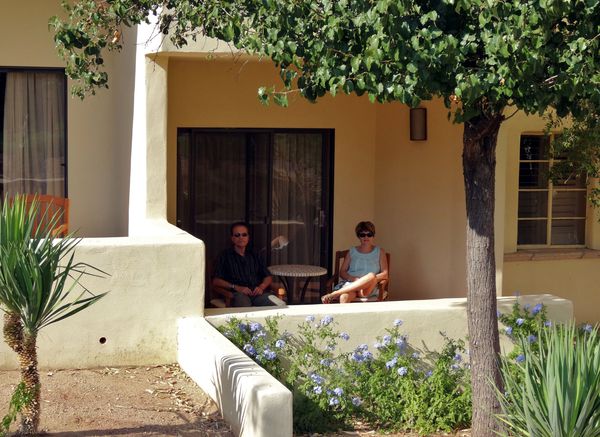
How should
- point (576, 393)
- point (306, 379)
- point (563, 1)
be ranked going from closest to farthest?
point (563, 1), point (576, 393), point (306, 379)

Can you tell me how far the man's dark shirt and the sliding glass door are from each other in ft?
4.04

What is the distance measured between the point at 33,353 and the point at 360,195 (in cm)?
575

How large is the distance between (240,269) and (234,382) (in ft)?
9.62

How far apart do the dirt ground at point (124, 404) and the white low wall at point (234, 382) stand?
0.13 m

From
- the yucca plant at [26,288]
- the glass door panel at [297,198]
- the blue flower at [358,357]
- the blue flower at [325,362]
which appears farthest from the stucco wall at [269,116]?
the yucca plant at [26,288]

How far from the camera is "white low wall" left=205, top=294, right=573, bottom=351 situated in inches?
331

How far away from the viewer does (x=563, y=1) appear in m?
5.20

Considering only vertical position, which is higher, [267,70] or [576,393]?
[267,70]

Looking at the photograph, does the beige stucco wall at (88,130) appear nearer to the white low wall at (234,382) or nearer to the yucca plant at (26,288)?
the white low wall at (234,382)

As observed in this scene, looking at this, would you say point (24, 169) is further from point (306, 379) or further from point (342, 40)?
point (342, 40)

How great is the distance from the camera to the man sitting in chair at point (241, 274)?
945cm

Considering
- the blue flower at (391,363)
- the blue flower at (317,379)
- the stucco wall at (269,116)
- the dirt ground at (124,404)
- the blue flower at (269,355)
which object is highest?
the stucco wall at (269,116)

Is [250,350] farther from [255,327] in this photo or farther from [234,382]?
[234,382]

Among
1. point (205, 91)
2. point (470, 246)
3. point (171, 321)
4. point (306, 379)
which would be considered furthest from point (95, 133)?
point (470, 246)
